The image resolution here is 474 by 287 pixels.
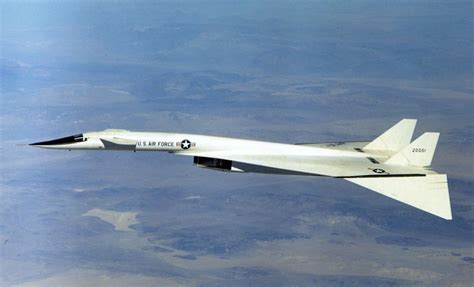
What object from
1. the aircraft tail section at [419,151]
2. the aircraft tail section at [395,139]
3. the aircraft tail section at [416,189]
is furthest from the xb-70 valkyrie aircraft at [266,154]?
the aircraft tail section at [395,139]

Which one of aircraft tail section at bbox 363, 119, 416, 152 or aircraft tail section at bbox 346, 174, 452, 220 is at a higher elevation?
aircraft tail section at bbox 363, 119, 416, 152

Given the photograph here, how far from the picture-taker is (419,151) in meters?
29.3

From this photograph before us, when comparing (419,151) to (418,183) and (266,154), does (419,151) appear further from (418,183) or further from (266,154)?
(266,154)

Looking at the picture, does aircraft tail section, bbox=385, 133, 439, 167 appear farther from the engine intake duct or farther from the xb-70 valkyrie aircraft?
the engine intake duct

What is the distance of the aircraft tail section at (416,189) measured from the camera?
27.7 meters

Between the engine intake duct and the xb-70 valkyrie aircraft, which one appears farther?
the engine intake duct

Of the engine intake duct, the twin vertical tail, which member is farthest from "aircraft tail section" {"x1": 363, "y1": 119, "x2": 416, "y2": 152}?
the engine intake duct

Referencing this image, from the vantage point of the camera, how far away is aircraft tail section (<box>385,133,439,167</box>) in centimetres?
2930

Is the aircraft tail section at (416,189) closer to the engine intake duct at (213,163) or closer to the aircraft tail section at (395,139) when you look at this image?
the aircraft tail section at (395,139)

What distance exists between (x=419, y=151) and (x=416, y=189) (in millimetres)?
1889

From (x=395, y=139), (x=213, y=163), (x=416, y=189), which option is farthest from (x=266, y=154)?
(x=416, y=189)

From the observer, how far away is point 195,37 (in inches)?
5502

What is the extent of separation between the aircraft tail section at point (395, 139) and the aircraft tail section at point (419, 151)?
5.23 ft

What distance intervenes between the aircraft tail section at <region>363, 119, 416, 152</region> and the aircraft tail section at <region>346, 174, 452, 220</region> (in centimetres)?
276
